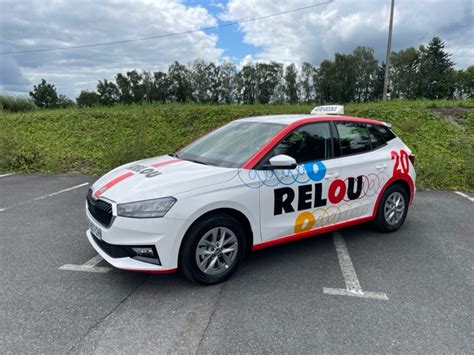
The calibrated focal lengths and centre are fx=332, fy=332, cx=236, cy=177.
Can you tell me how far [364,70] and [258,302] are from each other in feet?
226

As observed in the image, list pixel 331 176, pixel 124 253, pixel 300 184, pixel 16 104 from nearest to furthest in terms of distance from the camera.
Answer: pixel 124 253
pixel 300 184
pixel 331 176
pixel 16 104

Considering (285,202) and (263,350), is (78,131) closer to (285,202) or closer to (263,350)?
(285,202)

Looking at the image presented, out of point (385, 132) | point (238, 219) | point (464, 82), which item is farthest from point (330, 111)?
point (464, 82)

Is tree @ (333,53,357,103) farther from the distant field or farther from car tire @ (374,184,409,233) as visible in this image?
car tire @ (374,184,409,233)

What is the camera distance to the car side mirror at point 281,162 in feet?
10.4

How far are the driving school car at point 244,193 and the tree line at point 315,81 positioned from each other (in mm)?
47915

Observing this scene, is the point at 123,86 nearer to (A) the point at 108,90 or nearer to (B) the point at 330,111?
(A) the point at 108,90

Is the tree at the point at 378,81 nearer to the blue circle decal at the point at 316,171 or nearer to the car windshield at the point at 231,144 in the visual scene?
the car windshield at the point at 231,144

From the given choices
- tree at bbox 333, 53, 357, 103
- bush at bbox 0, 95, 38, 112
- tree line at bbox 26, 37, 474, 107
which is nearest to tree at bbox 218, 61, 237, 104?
tree line at bbox 26, 37, 474, 107

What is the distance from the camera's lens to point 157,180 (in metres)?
3.06

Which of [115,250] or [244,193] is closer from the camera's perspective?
[115,250]

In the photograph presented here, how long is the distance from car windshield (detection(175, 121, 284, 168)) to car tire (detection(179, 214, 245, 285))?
62cm

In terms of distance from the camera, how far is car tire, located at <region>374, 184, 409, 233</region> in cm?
431

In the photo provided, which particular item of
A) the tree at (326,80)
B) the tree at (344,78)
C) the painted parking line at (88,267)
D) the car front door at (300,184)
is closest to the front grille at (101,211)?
the painted parking line at (88,267)
